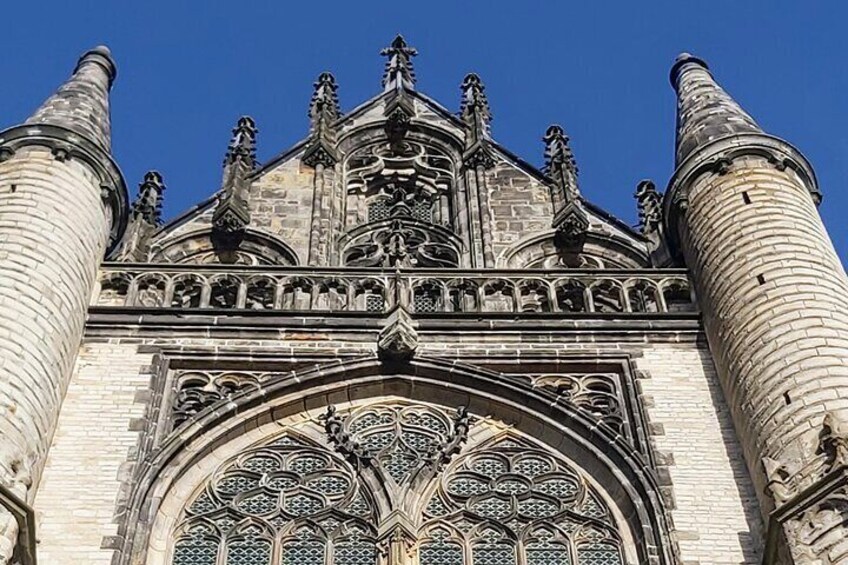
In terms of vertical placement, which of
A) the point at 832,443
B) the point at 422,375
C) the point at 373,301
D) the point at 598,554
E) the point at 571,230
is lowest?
the point at 598,554

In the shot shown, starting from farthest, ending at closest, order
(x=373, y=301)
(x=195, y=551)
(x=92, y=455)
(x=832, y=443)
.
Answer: (x=373, y=301)
(x=92, y=455)
(x=195, y=551)
(x=832, y=443)

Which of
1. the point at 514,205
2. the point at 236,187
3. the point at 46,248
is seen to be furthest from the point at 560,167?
the point at 46,248

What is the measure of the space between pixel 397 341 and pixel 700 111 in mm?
4710

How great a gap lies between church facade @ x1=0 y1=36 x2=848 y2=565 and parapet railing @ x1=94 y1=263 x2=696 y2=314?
3cm

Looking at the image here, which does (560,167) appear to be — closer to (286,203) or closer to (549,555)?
(286,203)

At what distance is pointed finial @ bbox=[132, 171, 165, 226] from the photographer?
1830 centimetres

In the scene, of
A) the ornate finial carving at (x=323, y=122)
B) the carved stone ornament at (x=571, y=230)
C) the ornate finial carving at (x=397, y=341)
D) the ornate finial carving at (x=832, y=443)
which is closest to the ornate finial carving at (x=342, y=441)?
the ornate finial carving at (x=397, y=341)

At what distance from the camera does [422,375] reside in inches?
582

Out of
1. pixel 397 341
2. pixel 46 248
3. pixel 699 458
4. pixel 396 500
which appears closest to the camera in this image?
pixel 396 500

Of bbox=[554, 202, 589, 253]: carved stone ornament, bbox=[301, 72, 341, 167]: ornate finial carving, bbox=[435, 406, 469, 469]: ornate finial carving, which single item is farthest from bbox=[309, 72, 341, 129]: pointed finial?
bbox=[435, 406, 469, 469]: ornate finial carving

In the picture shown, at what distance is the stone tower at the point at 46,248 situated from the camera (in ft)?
42.0

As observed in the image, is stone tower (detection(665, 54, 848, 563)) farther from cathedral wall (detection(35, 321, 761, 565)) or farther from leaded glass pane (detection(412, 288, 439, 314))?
leaded glass pane (detection(412, 288, 439, 314))

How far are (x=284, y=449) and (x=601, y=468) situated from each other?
2.65m

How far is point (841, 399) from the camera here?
1295 centimetres
